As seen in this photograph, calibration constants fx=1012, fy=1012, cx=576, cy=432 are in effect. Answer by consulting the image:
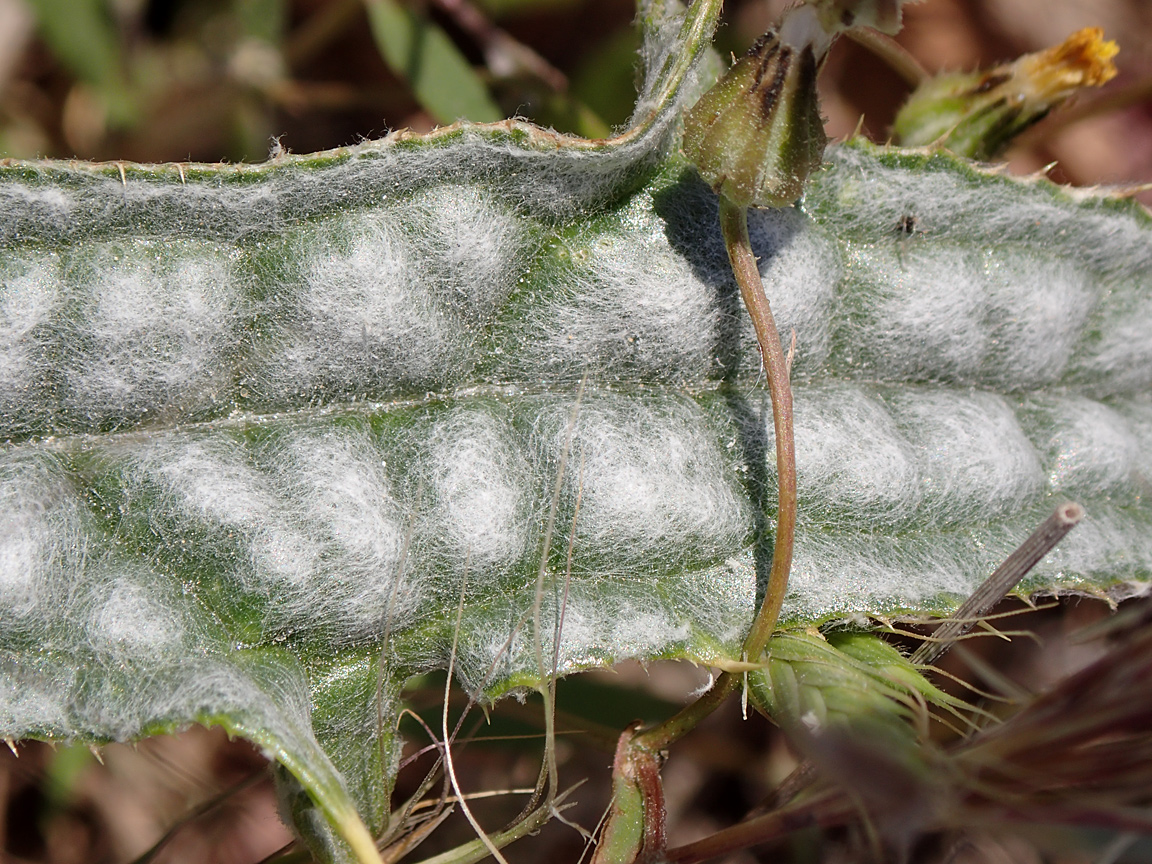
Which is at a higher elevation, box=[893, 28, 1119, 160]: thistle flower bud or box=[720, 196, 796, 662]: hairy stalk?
box=[893, 28, 1119, 160]: thistle flower bud

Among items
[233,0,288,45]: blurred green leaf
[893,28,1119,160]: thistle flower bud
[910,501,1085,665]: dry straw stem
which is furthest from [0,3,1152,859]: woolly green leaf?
[233,0,288,45]: blurred green leaf

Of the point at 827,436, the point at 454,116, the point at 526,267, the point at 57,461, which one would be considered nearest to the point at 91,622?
the point at 57,461

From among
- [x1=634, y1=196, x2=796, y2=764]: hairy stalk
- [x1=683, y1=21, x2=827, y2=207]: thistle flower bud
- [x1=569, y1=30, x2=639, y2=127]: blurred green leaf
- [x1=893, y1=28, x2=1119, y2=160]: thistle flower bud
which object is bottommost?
[x1=634, y1=196, x2=796, y2=764]: hairy stalk

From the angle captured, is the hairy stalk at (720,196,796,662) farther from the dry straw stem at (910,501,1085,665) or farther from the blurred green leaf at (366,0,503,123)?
the blurred green leaf at (366,0,503,123)

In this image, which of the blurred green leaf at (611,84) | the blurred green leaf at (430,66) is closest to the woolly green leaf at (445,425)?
the blurred green leaf at (430,66)

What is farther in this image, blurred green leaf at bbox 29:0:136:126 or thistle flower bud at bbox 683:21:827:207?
blurred green leaf at bbox 29:0:136:126

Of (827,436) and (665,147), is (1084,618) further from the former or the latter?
(665,147)
